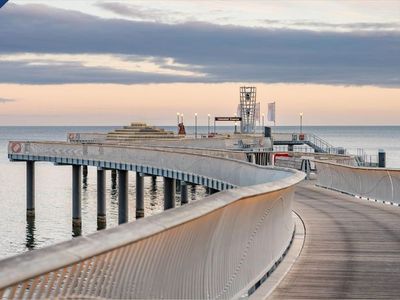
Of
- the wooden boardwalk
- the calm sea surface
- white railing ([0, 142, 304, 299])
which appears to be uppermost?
white railing ([0, 142, 304, 299])

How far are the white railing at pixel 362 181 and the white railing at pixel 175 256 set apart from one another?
14.8 metres

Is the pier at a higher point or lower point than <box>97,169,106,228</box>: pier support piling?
higher

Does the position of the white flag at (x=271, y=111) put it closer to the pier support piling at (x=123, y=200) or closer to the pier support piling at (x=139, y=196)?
the pier support piling at (x=139, y=196)

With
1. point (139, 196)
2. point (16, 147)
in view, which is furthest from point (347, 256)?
point (16, 147)

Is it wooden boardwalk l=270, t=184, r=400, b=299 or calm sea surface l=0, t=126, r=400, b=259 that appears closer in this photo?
wooden boardwalk l=270, t=184, r=400, b=299

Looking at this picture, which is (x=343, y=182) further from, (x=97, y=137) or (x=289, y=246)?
(x=97, y=137)

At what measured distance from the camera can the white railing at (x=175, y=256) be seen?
16.5 ft

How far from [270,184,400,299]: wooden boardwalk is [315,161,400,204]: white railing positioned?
10.1 ft

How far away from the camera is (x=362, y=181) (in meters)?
35.7

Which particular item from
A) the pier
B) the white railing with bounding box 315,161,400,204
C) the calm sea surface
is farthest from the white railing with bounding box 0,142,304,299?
the calm sea surface

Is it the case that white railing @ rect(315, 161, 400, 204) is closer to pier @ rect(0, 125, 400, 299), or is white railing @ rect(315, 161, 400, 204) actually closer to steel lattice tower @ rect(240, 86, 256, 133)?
pier @ rect(0, 125, 400, 299)

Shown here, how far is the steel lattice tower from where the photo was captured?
12081 cm

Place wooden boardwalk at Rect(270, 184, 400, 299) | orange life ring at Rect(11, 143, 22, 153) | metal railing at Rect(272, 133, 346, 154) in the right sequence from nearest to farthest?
wooden boardwalk at Rect(270, 184, 400, 299), orange life ring at Rect(11, 143, 22, 153), metal railing at Rect(272, 133, 346, 154)

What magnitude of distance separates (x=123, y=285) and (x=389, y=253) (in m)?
11.8
